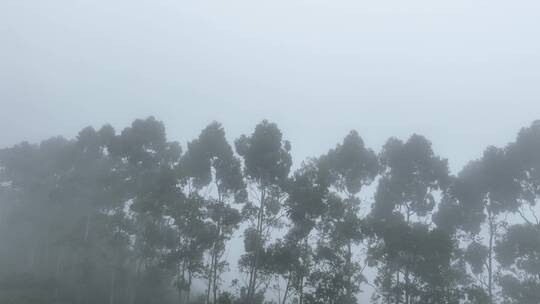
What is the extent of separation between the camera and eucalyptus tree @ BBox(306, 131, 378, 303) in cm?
2742

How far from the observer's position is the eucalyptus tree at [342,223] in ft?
90.0

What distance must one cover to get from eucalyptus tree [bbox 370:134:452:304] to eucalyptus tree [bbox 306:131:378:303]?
1387 mm

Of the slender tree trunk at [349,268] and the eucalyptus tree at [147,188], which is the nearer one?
the slender tree trunk at [349,268]

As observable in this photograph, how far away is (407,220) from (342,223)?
538 cm

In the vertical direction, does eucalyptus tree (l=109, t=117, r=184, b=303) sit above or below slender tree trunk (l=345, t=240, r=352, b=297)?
above

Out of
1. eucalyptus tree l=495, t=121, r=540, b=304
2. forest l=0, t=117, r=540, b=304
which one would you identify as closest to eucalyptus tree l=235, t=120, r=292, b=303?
forest l=0, t=117, r=540, b=304

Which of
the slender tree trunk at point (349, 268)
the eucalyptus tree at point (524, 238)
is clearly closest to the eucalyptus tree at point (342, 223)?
the slender tree trunk at point (349, 268)

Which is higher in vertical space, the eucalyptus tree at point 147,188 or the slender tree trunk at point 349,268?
the eucalyptus tree at point 147,188

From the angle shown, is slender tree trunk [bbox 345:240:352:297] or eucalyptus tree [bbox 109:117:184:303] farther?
eucalyptus tree [bbox 109:117:184:303]

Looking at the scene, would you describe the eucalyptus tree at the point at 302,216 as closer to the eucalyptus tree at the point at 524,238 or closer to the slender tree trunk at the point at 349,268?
the slender tree trunk at the point at 349,268

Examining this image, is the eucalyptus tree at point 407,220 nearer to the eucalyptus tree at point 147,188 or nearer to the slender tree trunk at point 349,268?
the slender tree trunk at point 349,268

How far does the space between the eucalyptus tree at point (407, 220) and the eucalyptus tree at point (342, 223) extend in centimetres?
139

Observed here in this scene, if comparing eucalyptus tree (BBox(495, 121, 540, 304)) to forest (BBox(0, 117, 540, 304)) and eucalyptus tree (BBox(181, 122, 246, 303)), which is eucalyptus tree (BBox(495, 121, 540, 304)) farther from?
eucalyptus tree (BBox(181, 122, 246, 303))

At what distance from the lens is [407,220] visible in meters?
31.1
